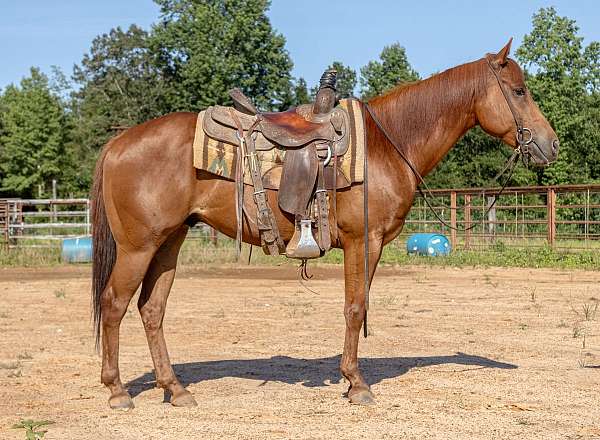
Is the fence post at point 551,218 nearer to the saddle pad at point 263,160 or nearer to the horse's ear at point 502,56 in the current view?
the horse's ear at point 502,56

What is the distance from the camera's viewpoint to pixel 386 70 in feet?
182

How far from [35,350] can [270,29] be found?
149 ft

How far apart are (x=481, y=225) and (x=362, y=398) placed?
2103 centimetres

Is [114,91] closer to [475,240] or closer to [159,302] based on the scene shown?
[475,240]

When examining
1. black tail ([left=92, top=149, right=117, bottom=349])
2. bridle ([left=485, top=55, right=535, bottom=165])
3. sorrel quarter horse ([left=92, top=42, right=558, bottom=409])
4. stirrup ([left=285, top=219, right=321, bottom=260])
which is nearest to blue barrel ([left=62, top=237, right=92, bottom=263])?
black tail ([left=92, top=149, right=117, bottom=349])

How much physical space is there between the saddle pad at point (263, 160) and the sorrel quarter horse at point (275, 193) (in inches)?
3.8

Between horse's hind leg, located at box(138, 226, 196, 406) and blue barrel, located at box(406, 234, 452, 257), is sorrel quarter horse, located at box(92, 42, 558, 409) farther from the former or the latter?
blue barrel, located at box(406, 234, 452, 257)

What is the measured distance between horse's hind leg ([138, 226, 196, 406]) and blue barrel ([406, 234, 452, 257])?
1626 centimetres

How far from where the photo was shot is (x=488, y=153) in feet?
153

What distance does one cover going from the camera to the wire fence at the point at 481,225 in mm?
21984

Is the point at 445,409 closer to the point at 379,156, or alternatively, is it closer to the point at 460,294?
the point at 379,156

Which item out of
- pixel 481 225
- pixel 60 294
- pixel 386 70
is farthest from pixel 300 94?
pixel 60 294

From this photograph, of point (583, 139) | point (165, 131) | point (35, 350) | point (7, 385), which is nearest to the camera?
point (165, 131)

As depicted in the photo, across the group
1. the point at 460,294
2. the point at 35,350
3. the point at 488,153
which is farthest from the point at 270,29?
the point at 35,350
